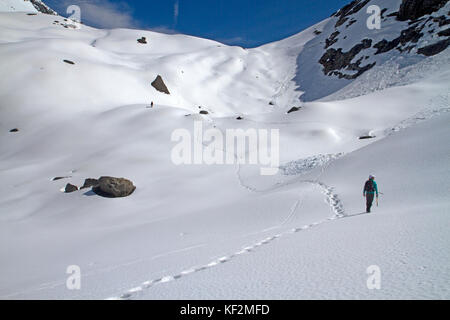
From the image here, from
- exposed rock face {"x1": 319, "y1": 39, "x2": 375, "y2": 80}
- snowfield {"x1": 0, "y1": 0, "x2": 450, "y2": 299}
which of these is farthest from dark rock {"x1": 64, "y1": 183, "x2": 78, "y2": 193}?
A: exposed rock face {"x1": 319, "y1": 39, "x2": 375, "y2": 80}

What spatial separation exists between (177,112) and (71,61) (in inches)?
1114

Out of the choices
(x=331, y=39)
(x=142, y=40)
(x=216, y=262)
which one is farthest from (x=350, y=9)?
(x=216, y=262)

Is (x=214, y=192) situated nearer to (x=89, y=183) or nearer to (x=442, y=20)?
(x=89, y=183)

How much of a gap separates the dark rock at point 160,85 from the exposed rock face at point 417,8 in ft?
168

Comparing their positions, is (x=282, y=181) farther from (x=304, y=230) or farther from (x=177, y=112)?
(x=177, y=112)

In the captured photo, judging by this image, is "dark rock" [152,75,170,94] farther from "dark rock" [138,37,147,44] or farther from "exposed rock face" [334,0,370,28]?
"exposed rock face" [334,0,370,28]

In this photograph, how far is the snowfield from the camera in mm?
3883

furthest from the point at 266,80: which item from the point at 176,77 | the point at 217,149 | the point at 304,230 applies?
the point at 304,230

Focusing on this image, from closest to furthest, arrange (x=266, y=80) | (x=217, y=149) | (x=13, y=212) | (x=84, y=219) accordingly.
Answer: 1. (x=84, y=219)
2. (x=13, y=212)
3. (x=217, y=149)
4. (x=266, y=80)

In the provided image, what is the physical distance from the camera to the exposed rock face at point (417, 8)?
49688 mm

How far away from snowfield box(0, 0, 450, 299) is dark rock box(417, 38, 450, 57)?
1.24 metres

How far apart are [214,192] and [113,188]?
641cm

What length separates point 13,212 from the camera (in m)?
16.0

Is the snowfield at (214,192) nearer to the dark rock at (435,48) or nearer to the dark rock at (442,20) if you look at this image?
the dark rock at (435,48)
